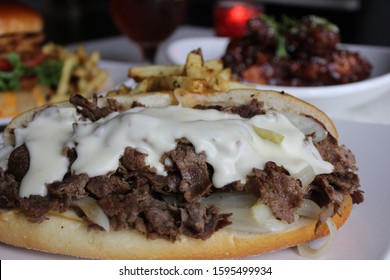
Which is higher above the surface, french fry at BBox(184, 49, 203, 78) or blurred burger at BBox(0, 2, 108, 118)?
french fry at BBox(184, 49, 203, 78)

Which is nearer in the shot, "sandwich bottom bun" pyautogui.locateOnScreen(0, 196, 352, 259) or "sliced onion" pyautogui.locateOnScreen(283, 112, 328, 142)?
"sandwich bottom bun" pyautogui.locateOnScreen(0, 196, 352, 259)

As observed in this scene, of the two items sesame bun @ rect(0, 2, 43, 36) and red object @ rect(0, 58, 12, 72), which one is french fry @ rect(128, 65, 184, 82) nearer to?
red object @ rect(0, 58, 12, 72)

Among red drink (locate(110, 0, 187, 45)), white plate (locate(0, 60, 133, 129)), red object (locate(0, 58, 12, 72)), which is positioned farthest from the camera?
red drink (locate(110, 0, 187, 45))

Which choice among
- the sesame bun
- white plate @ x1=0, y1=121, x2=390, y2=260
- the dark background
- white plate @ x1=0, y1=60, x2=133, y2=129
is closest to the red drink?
white plate @ x1=0, y1=60, x2=133, y2=129

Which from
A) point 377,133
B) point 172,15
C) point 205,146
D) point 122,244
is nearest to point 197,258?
point 122,244

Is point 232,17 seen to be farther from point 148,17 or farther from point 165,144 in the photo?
point 165,144

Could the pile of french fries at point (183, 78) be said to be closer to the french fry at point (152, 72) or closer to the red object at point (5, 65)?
the french fry at point (152, 72)

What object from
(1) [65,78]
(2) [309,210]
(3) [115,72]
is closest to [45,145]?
(2) [309,210]
